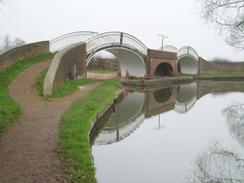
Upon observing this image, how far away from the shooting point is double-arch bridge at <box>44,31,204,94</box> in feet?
57.9

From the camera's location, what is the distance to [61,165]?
6.16 meters

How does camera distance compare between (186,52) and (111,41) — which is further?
(186,52)

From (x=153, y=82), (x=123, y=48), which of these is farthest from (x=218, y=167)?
(x=153, y=82)

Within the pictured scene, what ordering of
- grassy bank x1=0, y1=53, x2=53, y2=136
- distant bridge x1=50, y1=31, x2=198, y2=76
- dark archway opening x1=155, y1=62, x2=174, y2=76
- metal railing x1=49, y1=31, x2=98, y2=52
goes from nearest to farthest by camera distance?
grassy bank x1=0, y1=53, x2=53, y2=136
metal railing x1=49, y1=31, x2=98, y2=52
distant bridge x1=50, y1=31, x2=198, y2=76
dark archway opening x1=155, y1=62, x2=174, y2=76

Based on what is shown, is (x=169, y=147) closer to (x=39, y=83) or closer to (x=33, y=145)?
(x=33, y=145)

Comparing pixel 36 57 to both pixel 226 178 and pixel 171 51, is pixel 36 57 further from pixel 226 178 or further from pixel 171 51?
pixel 171 51

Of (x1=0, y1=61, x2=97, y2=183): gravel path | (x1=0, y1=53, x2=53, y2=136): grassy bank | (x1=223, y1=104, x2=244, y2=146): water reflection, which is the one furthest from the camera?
(x1=223, y1=104, x2=244, y2=146): water reflection

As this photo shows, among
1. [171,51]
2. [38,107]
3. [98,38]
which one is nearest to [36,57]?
[98,38]

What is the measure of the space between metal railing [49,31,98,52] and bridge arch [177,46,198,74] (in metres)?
A: 19.9

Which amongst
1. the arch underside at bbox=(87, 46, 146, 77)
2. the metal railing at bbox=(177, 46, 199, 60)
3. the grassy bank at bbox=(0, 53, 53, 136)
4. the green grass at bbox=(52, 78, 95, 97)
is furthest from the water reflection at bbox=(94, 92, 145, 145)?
the metal railing at bbox=(177, 46, 199, 60)

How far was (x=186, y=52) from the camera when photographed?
144ft

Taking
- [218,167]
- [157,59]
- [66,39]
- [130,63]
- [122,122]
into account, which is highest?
[66,39]

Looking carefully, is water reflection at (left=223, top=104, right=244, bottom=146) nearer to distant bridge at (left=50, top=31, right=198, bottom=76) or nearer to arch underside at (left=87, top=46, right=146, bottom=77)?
distant bridge at (left=50, top=31, right=198, bottom=76)

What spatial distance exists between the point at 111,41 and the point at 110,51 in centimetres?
453
